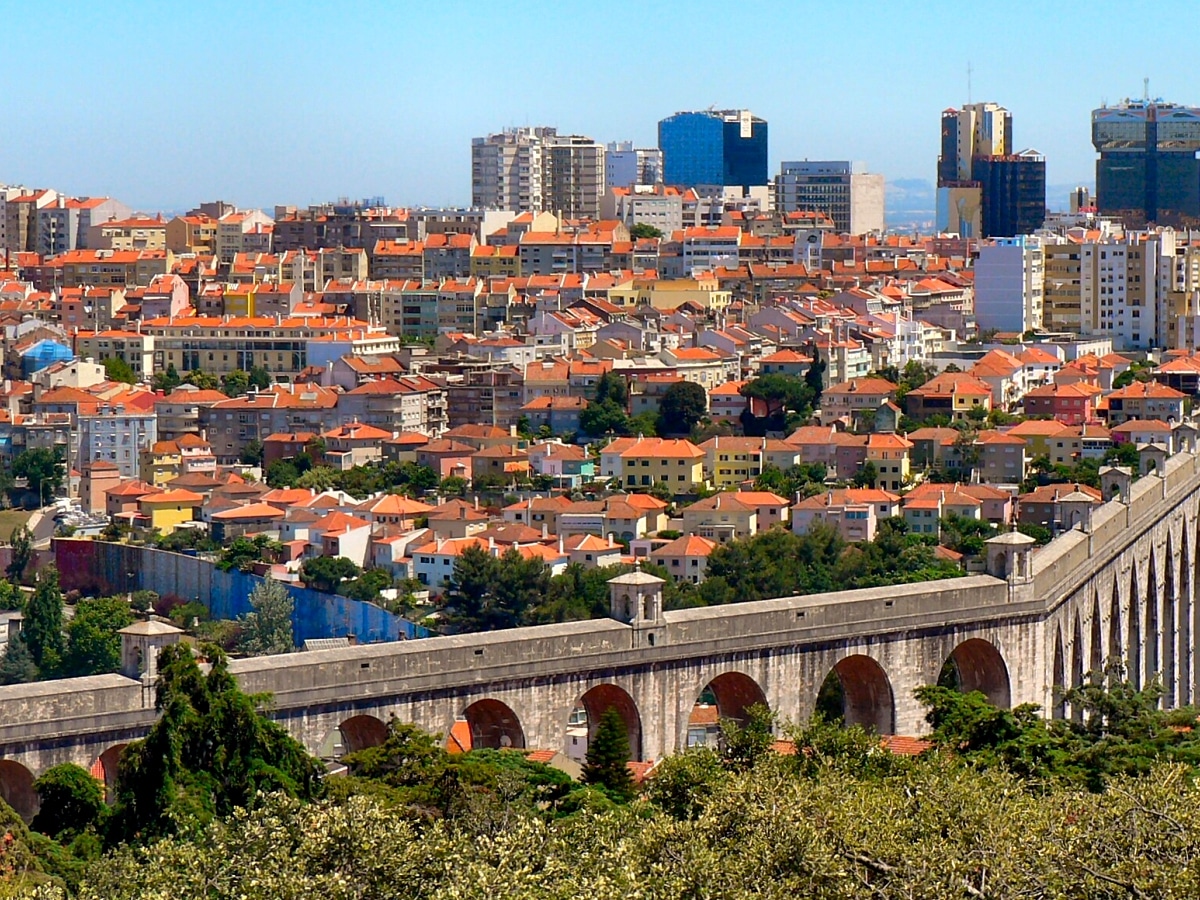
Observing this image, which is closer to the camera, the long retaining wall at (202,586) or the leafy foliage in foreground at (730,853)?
the leafy foliage in foreground at (730,853)

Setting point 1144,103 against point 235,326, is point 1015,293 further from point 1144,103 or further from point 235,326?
point 1144,103

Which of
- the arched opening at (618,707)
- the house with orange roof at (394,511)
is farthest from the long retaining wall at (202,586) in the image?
the arched opening at (618,707)

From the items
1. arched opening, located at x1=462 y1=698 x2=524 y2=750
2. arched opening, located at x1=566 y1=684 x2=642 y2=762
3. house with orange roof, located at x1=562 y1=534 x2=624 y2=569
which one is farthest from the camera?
house with orange roof, located at x1=562 y1=534 x2=624 y2=569

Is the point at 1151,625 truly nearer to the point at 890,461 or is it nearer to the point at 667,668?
the point at 667,668

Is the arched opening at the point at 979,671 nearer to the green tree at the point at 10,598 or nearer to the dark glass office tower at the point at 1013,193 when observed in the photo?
the green tree at the point at 10,598

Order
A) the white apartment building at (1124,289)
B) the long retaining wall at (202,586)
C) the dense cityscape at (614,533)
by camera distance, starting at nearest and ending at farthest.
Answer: the dense cityscape at (614,533)
the long retaining wall at (202,586)
the white apartment building at (1124,289)

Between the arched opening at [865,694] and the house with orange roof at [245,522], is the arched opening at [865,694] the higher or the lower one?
the higher one

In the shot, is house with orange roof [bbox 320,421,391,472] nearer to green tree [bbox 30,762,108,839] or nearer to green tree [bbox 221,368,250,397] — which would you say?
green tree [bbox 221,368,250,397]

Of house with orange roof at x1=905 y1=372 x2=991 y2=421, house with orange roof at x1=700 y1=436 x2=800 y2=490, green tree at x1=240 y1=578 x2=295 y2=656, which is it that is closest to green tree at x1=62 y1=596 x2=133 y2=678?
green tree at x1=240 y1=578 x2=295 y2=656
